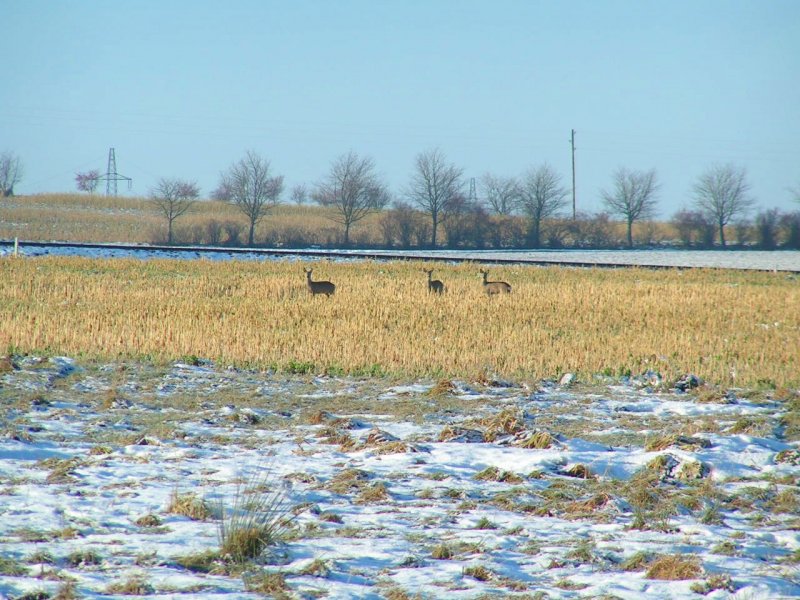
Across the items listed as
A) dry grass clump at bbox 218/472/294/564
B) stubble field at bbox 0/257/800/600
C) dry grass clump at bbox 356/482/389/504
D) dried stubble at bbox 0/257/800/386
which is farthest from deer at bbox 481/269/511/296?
dry grass clump at bbox 218/472/294/564

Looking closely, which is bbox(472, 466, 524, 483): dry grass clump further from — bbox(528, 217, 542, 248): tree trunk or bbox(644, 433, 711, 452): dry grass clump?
bbox(528, 217, 542, 248): tree trunk

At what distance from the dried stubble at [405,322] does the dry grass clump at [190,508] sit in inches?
281

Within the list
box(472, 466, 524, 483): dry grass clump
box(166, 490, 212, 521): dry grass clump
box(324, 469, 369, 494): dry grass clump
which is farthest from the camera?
box(472, 466, 524, 483): dry grass clump

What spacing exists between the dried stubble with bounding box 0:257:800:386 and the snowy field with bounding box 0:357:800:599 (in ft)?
7.81

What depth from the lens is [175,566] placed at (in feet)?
Result: 18.6

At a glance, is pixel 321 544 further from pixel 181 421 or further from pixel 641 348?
pixel 641 348

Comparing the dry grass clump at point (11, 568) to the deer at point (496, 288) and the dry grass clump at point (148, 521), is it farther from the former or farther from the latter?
the deer at point (496, 288)

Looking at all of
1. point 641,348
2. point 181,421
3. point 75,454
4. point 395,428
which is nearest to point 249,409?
point 181,421

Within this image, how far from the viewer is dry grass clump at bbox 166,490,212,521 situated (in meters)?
6.67

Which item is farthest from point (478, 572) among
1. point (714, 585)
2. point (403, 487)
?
point (403, 487)

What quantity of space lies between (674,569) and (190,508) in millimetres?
3419

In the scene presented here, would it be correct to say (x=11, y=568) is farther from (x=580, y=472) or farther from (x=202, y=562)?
(x=580, y=472)

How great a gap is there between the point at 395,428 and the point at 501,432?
3.87 ft

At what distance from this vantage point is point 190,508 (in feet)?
22.0
